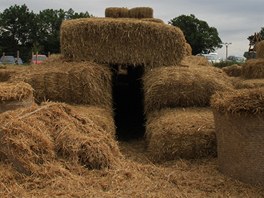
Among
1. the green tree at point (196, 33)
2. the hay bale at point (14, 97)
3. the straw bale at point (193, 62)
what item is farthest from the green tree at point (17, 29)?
the hay bale at point (14, 97)

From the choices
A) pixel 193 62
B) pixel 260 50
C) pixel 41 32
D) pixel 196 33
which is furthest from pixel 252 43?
pixel 41 32

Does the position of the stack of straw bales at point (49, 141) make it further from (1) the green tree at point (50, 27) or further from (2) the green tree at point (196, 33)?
(2) the green tree at point (196, 33)

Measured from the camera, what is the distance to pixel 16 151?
15.6 feet

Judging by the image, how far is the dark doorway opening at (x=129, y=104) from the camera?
360 inches

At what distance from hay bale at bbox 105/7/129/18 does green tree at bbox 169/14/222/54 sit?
1752 inches

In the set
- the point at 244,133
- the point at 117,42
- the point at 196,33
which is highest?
the point at 196,33

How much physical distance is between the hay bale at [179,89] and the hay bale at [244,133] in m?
1.96

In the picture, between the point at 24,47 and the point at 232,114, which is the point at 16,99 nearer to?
the point at 232,114

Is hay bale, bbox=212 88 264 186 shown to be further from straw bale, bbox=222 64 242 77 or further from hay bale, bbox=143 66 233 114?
straw bale, bbox=222 64 242 77

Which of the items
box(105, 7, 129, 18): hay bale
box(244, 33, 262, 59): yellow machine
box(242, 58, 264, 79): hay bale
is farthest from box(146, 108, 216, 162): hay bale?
box(244, 33, 262, 59): yellow machine

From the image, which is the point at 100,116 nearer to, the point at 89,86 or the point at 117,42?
the point at 89,86

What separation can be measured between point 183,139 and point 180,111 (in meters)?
1.03

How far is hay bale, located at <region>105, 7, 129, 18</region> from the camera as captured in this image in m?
14.7

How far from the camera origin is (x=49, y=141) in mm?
4977
